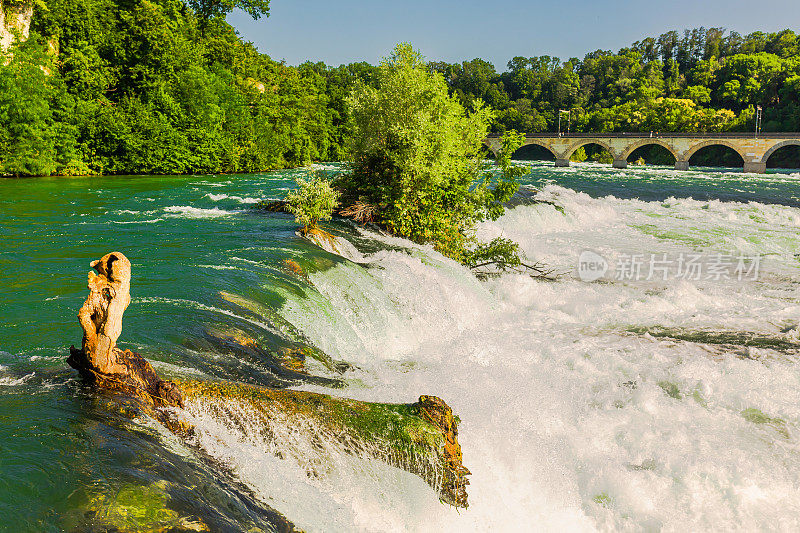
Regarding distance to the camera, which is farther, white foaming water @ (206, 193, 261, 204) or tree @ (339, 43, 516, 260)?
white foaming water @ (206, 193, 261, 204)

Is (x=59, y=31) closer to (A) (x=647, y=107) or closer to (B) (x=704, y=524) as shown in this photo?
(B) (x=704, y=524)

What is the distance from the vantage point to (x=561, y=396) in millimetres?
8023

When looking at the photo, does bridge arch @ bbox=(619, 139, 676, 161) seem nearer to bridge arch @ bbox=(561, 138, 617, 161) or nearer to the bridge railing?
the bridge railing

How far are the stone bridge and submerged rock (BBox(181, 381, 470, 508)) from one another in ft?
197

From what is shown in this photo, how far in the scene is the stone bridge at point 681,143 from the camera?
68.4 meters

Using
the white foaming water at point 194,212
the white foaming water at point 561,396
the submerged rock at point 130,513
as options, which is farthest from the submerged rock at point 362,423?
the white foaming water at point 194,212

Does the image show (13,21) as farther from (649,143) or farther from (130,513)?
(649,143)

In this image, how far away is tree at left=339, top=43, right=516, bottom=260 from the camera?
14.8 metres

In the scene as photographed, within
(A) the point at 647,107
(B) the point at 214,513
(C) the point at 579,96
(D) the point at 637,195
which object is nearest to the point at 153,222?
(B) the point at 214,513

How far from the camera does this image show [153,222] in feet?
56.1

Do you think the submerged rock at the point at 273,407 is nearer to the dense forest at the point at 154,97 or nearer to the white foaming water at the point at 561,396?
the white foaming water at the point at 561,396

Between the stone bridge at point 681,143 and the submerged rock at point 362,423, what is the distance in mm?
59998

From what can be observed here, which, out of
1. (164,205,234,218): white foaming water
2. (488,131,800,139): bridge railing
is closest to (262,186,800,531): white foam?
(164,205,234,218): white foaming water

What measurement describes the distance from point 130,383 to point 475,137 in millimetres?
13161
